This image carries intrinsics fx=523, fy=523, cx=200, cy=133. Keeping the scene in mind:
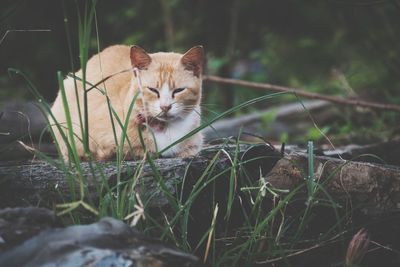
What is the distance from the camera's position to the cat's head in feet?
9.99

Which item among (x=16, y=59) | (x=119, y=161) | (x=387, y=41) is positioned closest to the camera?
(x=119, y=161)

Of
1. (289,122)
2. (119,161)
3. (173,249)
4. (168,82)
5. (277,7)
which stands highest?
(277,7)

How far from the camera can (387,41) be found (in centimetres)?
764

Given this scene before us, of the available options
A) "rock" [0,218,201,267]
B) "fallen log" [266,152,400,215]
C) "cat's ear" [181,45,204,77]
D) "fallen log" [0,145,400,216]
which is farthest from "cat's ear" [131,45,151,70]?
"rock" [0,218,201,267]

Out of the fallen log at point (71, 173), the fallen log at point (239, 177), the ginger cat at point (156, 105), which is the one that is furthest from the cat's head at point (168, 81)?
the fallen log at point (71, 173)

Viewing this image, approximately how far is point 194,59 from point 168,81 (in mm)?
232

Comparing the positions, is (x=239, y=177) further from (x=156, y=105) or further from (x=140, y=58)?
(x=140, y=58)

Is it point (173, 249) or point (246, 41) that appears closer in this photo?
point (173, 249)

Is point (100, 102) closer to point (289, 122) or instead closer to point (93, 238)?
point (93, 238)

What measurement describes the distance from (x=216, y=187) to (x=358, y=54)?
8.23 m

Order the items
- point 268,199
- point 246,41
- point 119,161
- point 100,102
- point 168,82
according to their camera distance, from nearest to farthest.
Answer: point 119,161 < point 268,199 < point 168,82 < point 100,102 < point 246,41

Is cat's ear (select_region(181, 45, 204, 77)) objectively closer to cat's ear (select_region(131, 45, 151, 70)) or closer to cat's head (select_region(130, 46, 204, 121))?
cat's head (select_region(130, 46, 204, 121))

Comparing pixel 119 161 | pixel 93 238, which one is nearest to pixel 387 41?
pixel 119 161

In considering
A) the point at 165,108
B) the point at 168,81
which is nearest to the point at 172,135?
the point at 165,108
